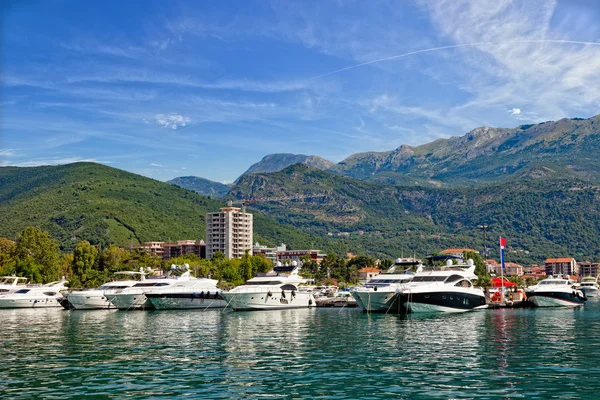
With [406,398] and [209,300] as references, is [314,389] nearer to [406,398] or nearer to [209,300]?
[406,398]

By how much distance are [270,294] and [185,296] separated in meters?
12.8

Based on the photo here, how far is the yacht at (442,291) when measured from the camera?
2623 inches

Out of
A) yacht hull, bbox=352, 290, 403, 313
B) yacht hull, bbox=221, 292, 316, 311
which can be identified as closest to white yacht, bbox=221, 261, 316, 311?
yacht hull, bbox=221, 292, 316, 311

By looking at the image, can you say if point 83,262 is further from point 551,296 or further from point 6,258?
point 551,296

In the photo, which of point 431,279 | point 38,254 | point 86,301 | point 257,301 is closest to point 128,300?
point 86,301

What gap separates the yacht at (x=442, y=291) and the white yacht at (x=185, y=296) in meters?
30.8

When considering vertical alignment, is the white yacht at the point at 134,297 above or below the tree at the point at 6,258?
below

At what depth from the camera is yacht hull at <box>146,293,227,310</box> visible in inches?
3324

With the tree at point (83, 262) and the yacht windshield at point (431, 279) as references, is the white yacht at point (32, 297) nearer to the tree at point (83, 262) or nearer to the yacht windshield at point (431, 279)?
the tree at point (83, 262)

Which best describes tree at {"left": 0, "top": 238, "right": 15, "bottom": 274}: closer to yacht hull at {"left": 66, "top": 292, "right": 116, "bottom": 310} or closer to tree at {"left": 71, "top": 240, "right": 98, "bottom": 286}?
Answer: tree at {"left": 71, "top": 240, "right": 98, "bottom": 286}

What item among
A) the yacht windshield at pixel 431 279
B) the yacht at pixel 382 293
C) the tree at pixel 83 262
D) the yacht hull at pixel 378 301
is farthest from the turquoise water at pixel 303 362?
the tree at pixel 83 262

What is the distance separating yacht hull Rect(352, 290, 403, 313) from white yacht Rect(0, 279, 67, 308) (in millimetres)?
50107

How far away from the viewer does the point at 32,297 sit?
3684 inches

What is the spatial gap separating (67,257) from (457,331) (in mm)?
111340
